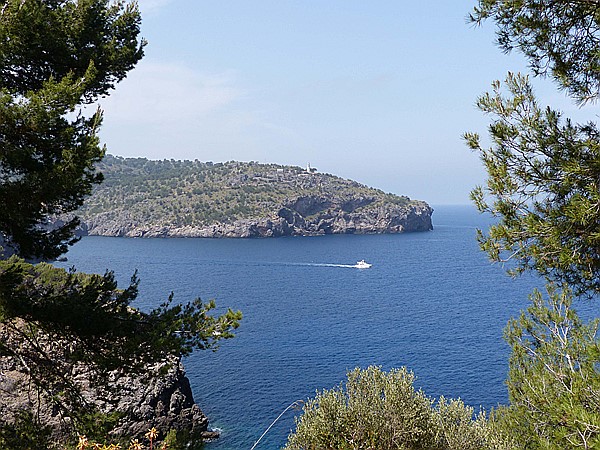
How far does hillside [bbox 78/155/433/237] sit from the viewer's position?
5950 inches

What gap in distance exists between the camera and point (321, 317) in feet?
200

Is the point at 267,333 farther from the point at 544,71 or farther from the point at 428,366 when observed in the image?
the point at 544,71

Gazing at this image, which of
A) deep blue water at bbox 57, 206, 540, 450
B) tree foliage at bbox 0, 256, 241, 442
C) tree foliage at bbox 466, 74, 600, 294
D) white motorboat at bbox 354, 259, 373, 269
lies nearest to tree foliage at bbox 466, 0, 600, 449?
tree foliage at bbox 466, 74, 600, 294

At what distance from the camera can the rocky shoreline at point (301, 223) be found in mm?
149500

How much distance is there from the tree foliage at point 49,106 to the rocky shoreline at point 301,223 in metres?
139

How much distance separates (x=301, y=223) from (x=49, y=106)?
149435 millimetres

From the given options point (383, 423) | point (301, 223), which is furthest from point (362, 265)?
point (383, 423)

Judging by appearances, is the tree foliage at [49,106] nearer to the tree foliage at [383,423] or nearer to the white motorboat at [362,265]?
the tree foliage at [383,423]

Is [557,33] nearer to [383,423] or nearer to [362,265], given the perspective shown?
[383,423]

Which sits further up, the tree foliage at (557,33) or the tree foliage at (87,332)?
the tree foliage at (557,33)

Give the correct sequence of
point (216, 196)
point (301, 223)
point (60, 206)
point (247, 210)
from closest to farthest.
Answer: point (60, 206) → point (247, 210) → point (301, 223) → point (216, 196)

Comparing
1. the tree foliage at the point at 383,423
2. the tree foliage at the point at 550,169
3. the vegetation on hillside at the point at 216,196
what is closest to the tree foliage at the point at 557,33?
the tree foliage at the point at 550,169

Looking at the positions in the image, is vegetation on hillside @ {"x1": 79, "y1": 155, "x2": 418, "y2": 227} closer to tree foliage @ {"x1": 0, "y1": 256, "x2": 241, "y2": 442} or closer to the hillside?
the hillside

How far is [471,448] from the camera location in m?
17.8
